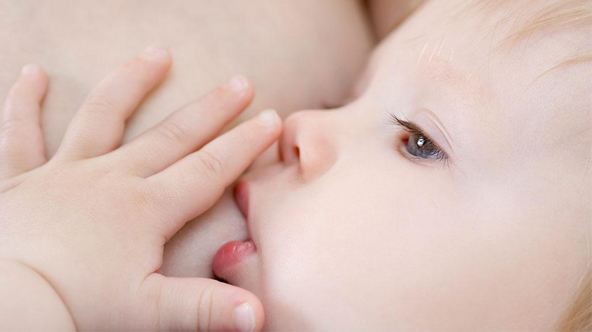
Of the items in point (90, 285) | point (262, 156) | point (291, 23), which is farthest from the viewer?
point (291, 23)

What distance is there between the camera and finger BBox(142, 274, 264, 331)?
69 cm

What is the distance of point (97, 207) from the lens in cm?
75

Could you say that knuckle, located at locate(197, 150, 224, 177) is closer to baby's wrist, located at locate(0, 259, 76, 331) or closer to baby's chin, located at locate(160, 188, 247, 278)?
baby's chin, located at locate(160, 188, 247, 278)

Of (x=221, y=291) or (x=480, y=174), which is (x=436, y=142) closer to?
(x=480, y=174)

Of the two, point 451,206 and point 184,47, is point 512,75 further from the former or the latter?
point 184,47

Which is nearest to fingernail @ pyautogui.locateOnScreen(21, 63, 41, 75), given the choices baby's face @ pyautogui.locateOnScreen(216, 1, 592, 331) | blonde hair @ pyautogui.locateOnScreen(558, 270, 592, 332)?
baby's face @ pyautogui.locateOnScreen(216, 1, 592, 331)

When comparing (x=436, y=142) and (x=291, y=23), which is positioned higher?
(x=291, y=23)

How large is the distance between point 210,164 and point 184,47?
201 mm

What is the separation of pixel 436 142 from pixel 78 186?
0.42 metres

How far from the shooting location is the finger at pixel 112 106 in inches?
32.5

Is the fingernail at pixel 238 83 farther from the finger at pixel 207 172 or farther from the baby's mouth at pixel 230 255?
the baby's mouth at pixel 230 255

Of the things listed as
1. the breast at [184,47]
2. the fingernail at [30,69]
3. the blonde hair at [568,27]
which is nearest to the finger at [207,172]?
the breast at [184,47]

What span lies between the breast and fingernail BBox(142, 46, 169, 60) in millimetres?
26

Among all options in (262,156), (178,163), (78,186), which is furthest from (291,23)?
(78,186)
